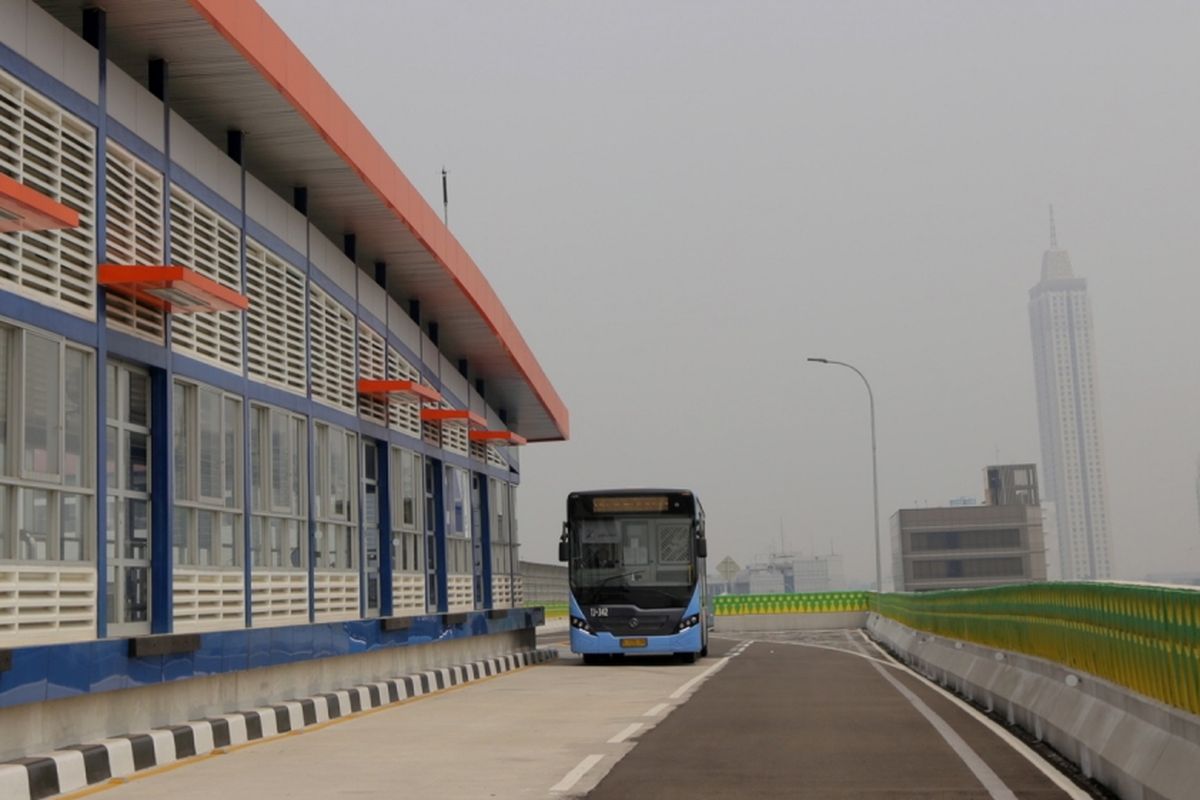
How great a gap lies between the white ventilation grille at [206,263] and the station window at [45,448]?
7.71ft

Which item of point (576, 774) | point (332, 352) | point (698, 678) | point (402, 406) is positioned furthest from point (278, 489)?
point (576, 774)

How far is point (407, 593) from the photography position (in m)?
25.7

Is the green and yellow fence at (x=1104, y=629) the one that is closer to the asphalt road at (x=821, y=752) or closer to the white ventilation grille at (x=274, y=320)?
the asphalt road at (x=821, y=752)

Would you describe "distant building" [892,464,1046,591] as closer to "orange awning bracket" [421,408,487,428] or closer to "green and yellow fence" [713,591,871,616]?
"green and yellow fence" [713,591,871,616]

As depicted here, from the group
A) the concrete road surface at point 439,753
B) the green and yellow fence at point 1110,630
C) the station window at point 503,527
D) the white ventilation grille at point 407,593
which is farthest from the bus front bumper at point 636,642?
the green and yellow fence at point 1110,630

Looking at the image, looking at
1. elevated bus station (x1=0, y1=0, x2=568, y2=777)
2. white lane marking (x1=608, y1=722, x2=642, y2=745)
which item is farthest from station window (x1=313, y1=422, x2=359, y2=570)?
white lane marking (x1=608, y1=722, x2=642, y2=745)

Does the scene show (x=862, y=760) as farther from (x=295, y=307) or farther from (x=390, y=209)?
(x=390, y=209)

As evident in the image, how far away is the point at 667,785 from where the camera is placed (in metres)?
10.1

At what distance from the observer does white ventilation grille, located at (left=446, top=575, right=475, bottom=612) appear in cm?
2922

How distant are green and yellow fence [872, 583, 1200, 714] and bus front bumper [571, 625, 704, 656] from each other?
35.1ft

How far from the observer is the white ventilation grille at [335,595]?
806 inches

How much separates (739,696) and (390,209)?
8158mm

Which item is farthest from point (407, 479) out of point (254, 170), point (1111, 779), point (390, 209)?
point (1111, 779)

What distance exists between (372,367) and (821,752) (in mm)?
13007
